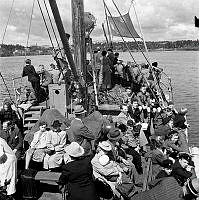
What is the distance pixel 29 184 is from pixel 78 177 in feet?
4.39

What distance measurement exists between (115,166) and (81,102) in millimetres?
3721

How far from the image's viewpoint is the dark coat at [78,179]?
14.4 feet

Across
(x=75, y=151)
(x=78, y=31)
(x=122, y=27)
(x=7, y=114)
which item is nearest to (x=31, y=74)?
(x=78, y=31)

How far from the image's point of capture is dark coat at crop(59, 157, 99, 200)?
4.39 meters

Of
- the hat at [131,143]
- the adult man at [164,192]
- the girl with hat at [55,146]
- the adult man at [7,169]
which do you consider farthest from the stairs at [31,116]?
the adult man at [164,192]

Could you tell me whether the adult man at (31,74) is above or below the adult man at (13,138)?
above

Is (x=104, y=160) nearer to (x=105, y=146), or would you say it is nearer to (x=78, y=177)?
(x=105, y=146)

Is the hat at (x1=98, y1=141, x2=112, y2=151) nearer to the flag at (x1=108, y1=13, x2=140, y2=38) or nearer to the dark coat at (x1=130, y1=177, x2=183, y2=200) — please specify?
the dark coat at (x1=130, y1=177, x2=183, y2=200)

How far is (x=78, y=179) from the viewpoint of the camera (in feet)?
14.5

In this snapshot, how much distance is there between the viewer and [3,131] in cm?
606

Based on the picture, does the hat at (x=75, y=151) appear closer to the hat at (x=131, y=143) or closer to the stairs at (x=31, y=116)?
the hat at (x=131, y=143)

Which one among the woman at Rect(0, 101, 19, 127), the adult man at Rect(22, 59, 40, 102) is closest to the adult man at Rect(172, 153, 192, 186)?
the woman at Rect(0, 101, 19, 127)

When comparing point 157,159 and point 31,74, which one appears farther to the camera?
point 31,74

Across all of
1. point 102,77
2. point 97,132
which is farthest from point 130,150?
point 102,77
